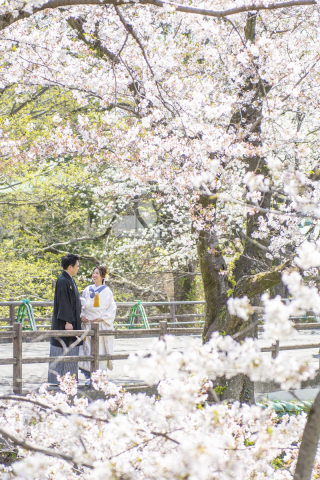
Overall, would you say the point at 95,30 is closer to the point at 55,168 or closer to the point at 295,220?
the point at 295,220

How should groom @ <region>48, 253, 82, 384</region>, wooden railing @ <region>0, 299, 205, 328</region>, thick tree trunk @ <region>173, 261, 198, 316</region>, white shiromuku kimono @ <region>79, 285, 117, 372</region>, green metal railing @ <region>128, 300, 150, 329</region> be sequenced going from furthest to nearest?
thick tree trunk @ <region>173, 261, 198, 316</region>, green metal railing @ <region>128, 300, 150, 329</region>, wooden railing @ <region>0, 299, 205, 328</region>, white shiromuku kimono @ <region>79, 285, 117, 372</region>, groom @ <region>48, 253, 82, 384</region>

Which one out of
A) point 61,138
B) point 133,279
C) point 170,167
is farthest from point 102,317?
point 133,279

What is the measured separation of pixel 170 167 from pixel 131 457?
455 centimetres

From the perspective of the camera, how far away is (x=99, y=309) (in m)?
6.92

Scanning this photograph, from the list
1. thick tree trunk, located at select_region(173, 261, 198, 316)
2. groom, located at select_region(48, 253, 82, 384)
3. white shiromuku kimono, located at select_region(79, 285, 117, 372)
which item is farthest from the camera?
thick tree trunk, located at select_region(173, 261, 198, 316)

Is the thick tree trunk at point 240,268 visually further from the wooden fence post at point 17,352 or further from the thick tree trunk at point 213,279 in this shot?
the wooden fence post at point 17,352

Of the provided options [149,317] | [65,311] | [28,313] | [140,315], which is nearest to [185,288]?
[149,317]

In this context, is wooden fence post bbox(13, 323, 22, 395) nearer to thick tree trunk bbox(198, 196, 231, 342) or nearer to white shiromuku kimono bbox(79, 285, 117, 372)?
white shiromuku kimono bbox(79, 285, 117, 372)

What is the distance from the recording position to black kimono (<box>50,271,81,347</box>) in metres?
6.24

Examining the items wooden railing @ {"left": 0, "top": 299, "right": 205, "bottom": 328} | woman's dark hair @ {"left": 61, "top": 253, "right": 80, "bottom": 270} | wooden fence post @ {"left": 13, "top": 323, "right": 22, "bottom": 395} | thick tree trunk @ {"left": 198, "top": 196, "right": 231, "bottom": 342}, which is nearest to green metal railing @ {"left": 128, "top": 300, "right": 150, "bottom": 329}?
wooden railing @ {"left": 0, "top": 299, "right": 205, "bottom": 328}

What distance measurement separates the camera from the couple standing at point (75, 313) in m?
6.24

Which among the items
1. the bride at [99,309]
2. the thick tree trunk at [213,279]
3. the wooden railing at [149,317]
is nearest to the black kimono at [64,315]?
the bride at [99,309]

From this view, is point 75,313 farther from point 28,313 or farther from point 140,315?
point 140,315

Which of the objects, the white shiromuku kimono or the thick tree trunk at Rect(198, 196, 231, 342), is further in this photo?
the white shiromuku kimono
